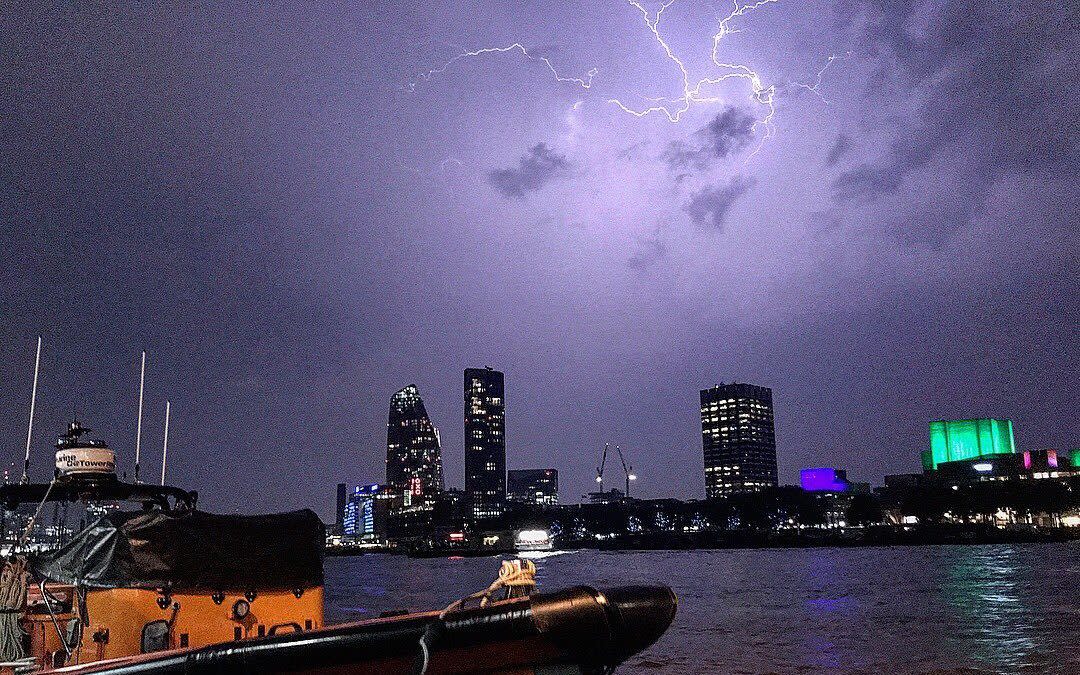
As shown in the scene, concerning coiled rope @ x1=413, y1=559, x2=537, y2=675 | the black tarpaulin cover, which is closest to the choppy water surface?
the black tarpaulin cover

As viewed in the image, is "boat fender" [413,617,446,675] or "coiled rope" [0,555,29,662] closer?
"boat fender" [413,617,446,675]

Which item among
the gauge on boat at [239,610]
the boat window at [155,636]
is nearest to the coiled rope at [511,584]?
the gauge on boat at [239,610]

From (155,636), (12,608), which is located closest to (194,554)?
(155,636)

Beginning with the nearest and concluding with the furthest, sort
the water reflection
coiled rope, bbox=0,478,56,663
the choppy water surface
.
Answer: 1. coiled rope, bbox=0,478,56,663
2. the choppy water surface
3. the water reflection

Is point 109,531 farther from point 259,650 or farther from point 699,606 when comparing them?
point 699,606

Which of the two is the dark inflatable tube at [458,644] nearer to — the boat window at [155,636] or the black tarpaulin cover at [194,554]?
the boat window at [155,636]

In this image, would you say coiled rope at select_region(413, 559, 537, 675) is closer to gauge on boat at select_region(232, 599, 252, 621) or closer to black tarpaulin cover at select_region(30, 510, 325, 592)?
gauge on boat at select_region(232, 599, 252, 621)
